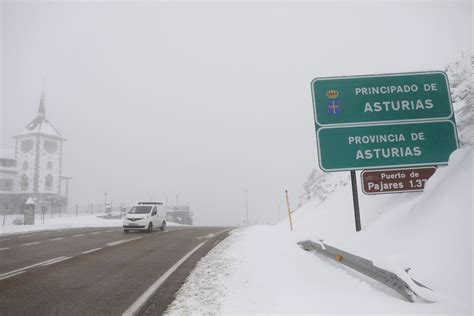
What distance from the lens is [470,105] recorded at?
6844mm

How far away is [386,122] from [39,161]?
6694 cm

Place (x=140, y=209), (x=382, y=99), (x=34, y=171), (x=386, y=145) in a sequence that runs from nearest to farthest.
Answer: (x=386, y=145) → (x=382, y=99) → (x=140, y=209) → (x=34, y=171)

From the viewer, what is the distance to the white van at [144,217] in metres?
15.6

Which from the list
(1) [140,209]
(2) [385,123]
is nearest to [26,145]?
(1) [140,209]

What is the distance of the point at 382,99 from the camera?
22.9 feet

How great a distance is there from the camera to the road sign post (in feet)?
21.7

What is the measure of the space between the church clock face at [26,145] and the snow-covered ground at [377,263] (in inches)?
2624

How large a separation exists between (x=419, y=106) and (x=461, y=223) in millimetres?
3667

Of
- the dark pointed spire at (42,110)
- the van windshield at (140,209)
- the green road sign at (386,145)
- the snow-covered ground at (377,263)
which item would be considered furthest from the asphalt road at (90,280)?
the dark pointed spire at (42,110)

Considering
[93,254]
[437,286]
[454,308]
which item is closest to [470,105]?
[437,286]

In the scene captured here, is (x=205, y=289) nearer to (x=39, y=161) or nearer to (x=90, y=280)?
(x=90, y=280)

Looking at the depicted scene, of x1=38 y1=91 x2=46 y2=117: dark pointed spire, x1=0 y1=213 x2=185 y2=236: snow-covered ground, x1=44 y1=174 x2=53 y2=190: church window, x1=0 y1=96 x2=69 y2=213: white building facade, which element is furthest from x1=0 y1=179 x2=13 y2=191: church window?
x1=0 y1=213 x2=185 y2=236: snow-covered ground

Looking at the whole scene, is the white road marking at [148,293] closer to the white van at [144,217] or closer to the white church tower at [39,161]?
the white van at [144,217]

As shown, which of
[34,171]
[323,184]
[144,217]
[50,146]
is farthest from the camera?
[50,146]
